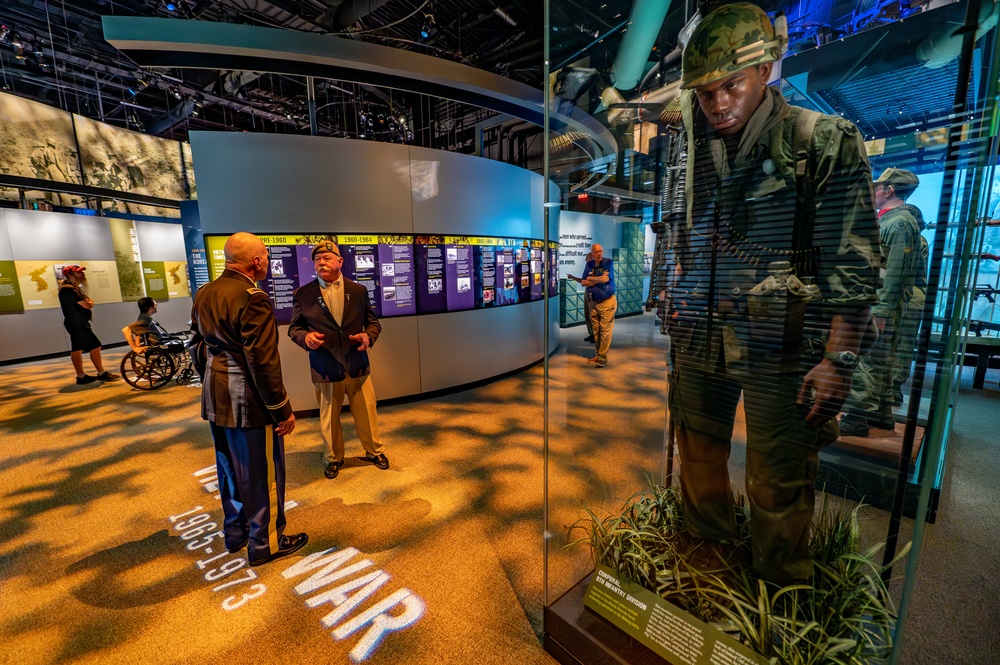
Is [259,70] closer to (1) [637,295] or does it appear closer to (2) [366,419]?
(2) [366,419]

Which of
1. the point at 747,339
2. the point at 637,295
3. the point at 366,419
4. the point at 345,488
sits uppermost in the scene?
the point at 637,295

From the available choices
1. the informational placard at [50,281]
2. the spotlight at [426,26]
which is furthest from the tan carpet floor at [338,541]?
the spotlight at [426,26]

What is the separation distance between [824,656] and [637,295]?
49.5 inches

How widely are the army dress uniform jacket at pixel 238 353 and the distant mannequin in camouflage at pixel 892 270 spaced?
2214 mm

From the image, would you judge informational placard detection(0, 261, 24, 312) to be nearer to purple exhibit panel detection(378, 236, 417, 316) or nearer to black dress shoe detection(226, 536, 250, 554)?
purple exhibit panel detection(378, 236, 417, 316)

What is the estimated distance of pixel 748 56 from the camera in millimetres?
1094

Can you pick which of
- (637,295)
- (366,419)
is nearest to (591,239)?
(637,295)

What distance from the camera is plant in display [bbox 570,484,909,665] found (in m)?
1.14

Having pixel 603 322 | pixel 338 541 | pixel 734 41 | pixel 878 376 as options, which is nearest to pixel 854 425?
pixel 878 376

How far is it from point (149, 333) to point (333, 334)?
4.14 meters

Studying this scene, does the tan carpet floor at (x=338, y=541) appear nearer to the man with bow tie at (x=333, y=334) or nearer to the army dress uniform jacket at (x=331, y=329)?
the man with bow tie at (x=333, y=334)

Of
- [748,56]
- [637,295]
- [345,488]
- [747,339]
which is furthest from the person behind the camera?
[345,488]

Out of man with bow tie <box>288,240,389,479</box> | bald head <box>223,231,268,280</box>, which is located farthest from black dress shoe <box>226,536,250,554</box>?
bald head <box>223,231,268,280</box>

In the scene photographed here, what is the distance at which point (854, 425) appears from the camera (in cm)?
162
